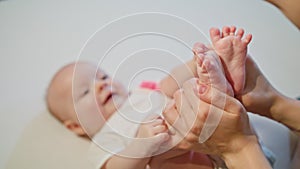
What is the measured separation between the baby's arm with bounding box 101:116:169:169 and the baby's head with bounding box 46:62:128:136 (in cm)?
13

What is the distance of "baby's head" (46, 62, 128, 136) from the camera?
87 centimetres

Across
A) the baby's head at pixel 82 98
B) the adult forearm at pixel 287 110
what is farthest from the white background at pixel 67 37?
the adult forearm at pixel 287 110

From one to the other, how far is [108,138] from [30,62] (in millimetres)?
307

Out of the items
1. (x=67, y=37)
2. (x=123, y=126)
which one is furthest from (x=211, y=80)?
(x=67, y=37)

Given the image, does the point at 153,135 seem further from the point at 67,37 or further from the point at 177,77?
the point at 67,37

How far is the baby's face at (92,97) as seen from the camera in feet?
2.84

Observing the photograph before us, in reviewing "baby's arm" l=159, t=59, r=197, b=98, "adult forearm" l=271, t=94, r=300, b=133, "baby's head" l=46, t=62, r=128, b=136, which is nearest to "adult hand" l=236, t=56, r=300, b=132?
"adult forearm" l=271, t=94, r=300, b=133

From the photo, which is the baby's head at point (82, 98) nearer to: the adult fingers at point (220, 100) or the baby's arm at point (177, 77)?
the baby's arm at point (177, 77)

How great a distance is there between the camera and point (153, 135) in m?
0.68

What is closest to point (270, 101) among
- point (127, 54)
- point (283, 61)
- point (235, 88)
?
point (235, 88)

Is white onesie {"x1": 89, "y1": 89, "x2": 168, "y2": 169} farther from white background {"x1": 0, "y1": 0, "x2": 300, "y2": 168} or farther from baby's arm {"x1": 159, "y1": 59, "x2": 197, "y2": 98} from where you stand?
white background {"x1": 0, "y1": 0, "x2": 300, "y2": 168}

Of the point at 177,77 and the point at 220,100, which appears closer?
the point at 220,100

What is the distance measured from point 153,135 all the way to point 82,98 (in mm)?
250

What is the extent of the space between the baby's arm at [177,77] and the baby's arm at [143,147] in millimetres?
105
